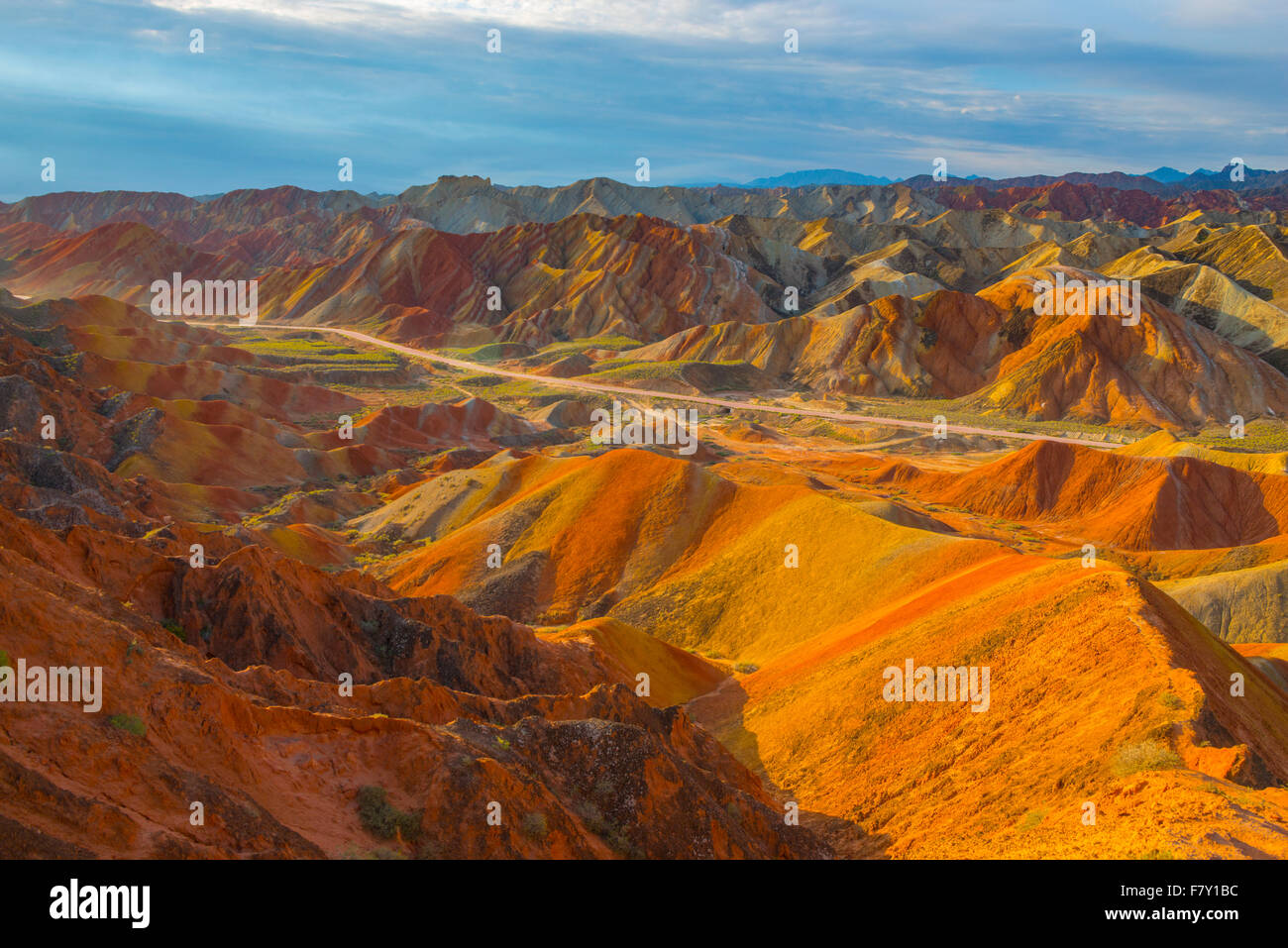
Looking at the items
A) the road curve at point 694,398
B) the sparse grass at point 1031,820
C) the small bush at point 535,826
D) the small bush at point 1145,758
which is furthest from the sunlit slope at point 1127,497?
the small bush at point 535,826

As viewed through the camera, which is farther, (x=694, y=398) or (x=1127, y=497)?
(x=694, y=398)

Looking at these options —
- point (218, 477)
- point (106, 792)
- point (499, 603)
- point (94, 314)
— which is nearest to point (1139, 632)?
point (106, 792)

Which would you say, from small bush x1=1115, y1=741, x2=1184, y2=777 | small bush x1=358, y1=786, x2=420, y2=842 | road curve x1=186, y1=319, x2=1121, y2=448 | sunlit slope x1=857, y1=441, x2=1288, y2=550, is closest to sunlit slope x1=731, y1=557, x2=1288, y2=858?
small bush x1=1115, y1=741, x2=1184, y2=777

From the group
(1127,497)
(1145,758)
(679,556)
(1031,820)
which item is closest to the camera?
(1031,820)

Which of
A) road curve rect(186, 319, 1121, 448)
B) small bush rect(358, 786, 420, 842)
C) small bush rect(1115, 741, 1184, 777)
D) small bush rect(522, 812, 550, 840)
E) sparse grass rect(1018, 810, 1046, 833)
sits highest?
road curve rect(186, 319, 1121, 448)

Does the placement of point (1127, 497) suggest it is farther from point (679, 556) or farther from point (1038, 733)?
point (1038, 733)

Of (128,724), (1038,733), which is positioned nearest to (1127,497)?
(1038,733)

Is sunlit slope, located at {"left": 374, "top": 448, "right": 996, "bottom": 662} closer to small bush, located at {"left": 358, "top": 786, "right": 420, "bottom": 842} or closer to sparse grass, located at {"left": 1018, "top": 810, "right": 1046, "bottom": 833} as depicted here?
sparse grass, located at {"left": 1018, "top": 810, "right": 1046, "bottom": 833}

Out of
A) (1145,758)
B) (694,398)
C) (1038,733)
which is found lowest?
(1038,733)
